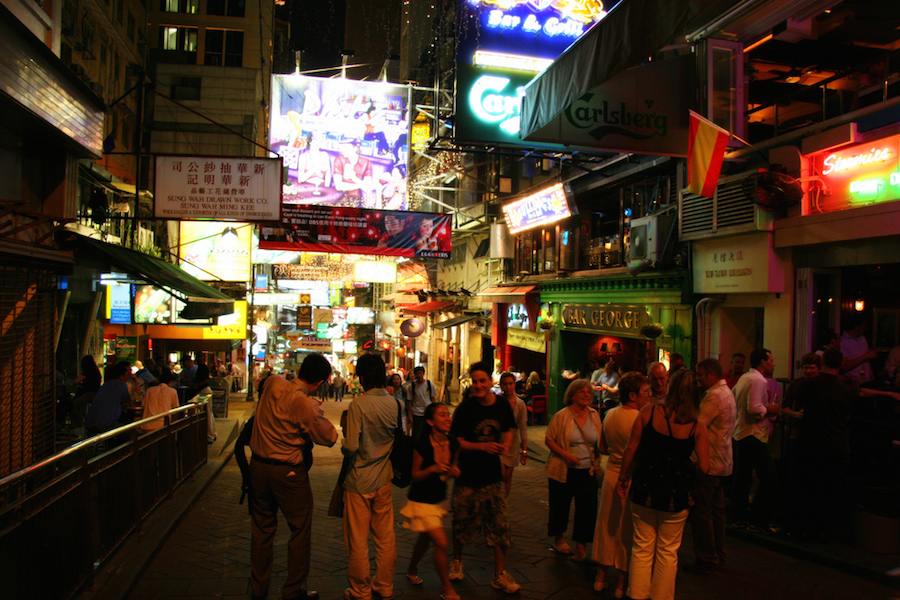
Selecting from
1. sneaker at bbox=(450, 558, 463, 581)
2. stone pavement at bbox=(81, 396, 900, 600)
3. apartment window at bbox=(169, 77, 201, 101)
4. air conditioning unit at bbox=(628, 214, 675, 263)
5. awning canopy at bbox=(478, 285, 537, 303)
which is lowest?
stone pavement at bbox=(81, 396, 900, 600)

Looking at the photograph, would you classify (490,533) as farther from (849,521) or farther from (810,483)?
(849,521)

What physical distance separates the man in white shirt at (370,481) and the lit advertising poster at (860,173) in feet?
23.5

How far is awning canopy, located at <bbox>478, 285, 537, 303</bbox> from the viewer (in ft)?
62.3

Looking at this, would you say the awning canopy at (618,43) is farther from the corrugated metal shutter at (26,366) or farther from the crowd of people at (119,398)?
A: the crowd of people at (119,398)

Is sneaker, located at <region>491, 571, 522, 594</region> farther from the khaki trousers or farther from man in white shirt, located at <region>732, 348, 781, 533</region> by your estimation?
man in white shirt, located at <region>732, 348, 781, 533</region>

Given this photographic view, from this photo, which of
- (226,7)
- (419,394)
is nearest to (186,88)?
(226,7)

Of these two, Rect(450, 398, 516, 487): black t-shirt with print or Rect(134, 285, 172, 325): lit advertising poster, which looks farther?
Rect(134, 285, 172, 325): lit advertising poster

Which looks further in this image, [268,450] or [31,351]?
[31,351]

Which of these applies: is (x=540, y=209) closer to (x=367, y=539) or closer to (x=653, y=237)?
(x=653, y=237)

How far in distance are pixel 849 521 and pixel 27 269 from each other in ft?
29.1

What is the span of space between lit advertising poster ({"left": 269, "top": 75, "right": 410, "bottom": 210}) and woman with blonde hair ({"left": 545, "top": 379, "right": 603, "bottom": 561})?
14.2 m

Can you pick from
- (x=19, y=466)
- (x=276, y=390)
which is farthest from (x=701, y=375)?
(x=19, y=466)

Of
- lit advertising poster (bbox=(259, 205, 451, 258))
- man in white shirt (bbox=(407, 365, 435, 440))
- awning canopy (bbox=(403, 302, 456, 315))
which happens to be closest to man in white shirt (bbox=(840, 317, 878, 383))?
man in white shirt (bbox=(407, 365, 435, 440))

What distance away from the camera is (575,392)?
231 inches
